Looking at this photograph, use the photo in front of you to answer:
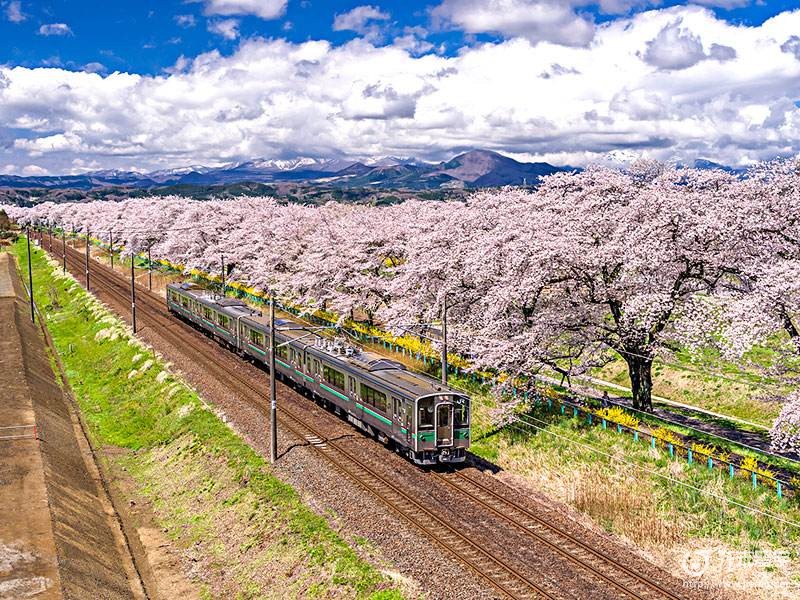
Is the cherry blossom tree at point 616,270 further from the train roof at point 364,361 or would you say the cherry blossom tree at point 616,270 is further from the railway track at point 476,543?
the railway track at point 476,543

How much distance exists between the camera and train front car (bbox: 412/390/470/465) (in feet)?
79.0

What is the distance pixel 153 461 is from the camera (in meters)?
29.9

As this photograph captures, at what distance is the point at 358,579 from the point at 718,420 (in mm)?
22582

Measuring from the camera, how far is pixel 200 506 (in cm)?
2464

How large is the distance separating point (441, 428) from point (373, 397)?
12.1 ft

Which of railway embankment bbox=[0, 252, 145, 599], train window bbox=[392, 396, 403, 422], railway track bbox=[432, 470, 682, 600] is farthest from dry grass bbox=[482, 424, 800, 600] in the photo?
railway embankment bbox=[0, 252, 145, 599]

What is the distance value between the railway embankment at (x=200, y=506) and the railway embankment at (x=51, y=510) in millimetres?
900

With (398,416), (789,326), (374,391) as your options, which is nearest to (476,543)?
(398,416)

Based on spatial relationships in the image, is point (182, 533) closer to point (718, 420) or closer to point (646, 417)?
point (646, 417)

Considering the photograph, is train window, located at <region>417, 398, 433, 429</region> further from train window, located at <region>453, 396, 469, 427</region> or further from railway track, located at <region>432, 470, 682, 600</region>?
railway track, located at <region>432, 470, 682, 600</region>

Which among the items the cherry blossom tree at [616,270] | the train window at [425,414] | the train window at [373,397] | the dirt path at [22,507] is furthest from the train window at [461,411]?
the dirt path at [22,507]

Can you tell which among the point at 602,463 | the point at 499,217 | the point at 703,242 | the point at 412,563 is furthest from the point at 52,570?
the point at 499,217

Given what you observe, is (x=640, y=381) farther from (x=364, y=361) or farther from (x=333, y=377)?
(x=333, y=377)

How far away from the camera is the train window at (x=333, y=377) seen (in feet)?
Result: 97.7
